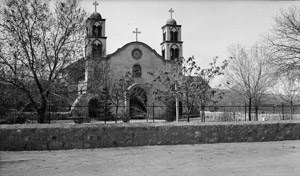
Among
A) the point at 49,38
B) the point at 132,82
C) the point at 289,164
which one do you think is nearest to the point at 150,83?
the point at 132,82

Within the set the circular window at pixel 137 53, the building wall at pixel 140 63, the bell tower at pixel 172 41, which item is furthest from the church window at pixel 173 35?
the circular window at pixel 137 53

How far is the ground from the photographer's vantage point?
285 inches

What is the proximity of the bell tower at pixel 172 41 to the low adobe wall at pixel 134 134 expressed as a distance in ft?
86.3

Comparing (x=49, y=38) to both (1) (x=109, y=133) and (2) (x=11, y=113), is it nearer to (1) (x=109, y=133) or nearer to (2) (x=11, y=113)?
(2) (x=11, y=113)

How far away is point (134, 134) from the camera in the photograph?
11.0 meters

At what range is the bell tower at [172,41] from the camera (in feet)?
125

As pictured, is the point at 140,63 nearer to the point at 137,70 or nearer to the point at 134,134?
the point at 137,70

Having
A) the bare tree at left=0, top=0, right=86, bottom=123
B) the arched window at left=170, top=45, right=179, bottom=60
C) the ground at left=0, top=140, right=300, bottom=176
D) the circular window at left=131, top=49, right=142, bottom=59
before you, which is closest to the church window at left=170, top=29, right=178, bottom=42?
the arched window at left=170, top=45, right=179, bottom=60

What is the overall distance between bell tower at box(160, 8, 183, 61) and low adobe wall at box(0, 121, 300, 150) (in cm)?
2632

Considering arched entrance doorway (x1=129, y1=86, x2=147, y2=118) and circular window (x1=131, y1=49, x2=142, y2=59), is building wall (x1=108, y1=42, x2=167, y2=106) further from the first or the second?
arched entrance doorway (x1=129, y1=86, x2=147, y2=118)

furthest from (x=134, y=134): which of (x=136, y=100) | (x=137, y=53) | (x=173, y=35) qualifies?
(x=173, y=35)

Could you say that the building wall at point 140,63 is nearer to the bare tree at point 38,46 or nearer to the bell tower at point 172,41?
the bell tower at point 172,41

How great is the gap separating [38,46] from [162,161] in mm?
9957

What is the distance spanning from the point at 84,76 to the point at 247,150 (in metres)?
10.2
